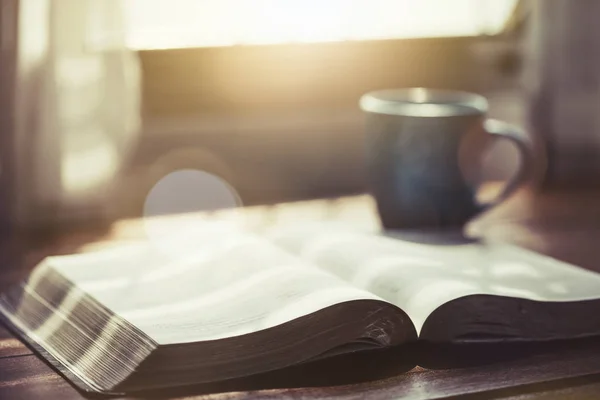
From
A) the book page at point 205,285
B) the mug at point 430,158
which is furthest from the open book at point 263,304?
the mug at point 430,158

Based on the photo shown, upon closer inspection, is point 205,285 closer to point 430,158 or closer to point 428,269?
point 428,269

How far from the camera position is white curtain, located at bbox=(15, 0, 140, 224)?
95 cm

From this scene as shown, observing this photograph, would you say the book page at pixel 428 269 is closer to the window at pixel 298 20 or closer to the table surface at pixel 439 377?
the table surface at pixel 439 377

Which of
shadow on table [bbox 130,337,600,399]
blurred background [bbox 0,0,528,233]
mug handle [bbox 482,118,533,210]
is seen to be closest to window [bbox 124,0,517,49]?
blurred background [bbox 0,0,528,233]

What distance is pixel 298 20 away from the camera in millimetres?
1243

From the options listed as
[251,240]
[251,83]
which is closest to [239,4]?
[251,83]

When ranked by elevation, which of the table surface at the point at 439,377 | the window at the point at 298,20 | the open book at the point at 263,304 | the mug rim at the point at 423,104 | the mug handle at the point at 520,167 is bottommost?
the table surface at the point at 439,377

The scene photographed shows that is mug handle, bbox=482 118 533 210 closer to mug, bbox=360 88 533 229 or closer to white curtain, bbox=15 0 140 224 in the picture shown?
mug, bbox=360 88 533 229

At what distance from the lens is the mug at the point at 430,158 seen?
0.89 metres

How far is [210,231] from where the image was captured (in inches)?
32.6

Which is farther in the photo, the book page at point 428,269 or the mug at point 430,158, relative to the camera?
the mug at point 430,158

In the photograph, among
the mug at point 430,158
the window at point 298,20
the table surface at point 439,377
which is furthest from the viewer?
the window at point 298,20

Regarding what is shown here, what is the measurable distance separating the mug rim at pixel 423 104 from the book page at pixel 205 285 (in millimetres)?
212

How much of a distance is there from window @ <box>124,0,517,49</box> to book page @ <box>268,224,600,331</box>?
0.43 m
